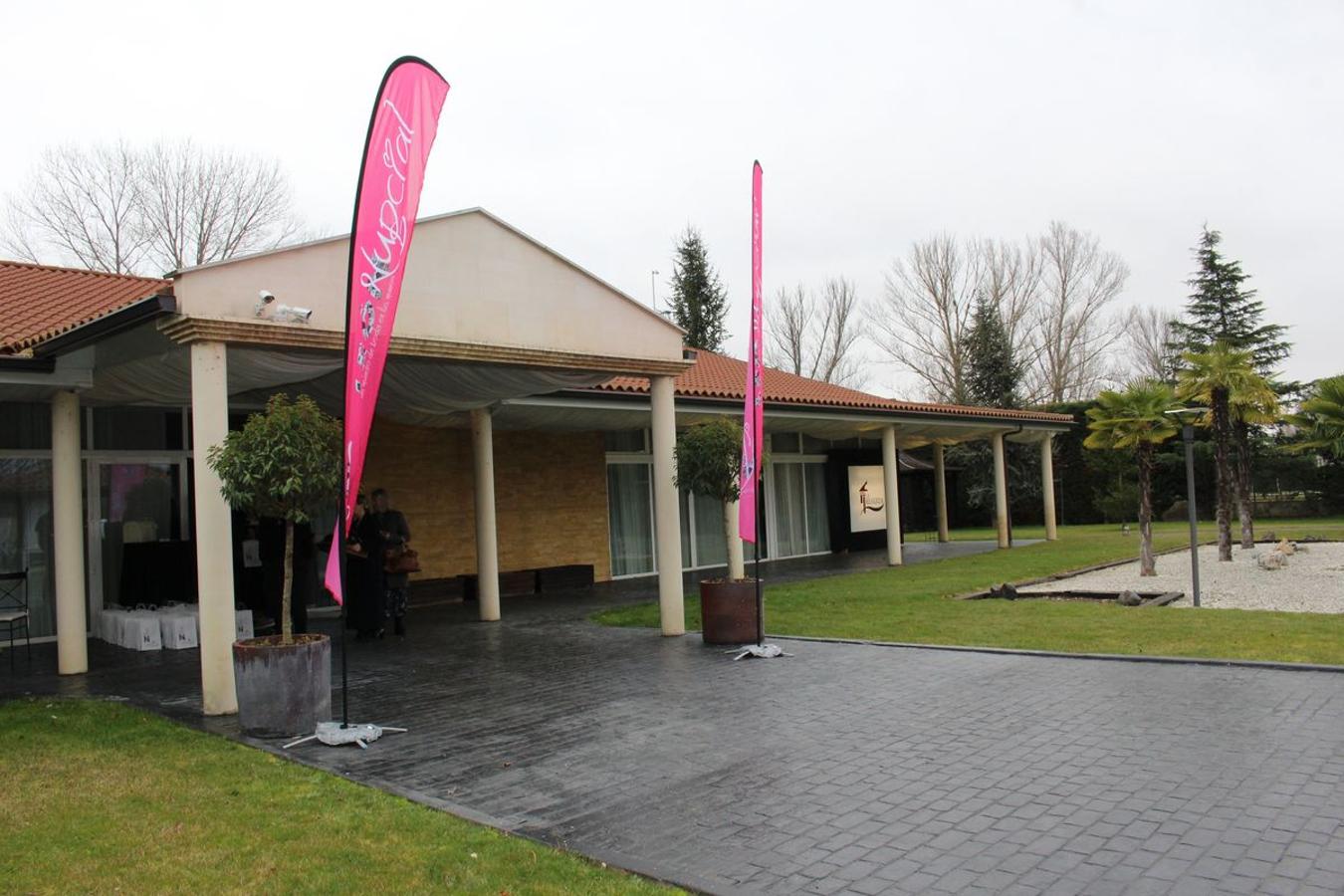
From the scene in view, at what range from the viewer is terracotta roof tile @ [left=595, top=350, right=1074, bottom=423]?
15.1 m

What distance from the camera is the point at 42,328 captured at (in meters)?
9.42

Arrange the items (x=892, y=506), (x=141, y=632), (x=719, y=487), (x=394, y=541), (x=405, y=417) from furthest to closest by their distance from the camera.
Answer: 1. (x=892, y=506)
2. (x=405, y=417)
3. (x=394, y=541)
4. (x=141, y=632)
5. (x=719, y=487)

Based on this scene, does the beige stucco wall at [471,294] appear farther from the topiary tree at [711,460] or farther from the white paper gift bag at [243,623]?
the white paper gift bag at [243,623]

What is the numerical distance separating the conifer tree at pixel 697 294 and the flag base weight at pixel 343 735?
34.7 m

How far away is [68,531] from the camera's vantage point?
927 centimetres

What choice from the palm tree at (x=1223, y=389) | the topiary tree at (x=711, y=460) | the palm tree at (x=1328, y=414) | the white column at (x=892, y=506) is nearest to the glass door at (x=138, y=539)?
the topiary tree at (x=711, y=460)

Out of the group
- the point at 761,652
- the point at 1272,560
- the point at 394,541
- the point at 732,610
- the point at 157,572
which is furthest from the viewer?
the point at 1272,560

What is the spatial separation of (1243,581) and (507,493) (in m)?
11.4

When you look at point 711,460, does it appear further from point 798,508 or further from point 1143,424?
point 798,508

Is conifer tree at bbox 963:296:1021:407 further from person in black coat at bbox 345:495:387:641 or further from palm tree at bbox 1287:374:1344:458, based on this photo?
person in black coat at bbox 345:495:387:641

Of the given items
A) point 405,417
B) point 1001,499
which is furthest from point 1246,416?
point 405,417

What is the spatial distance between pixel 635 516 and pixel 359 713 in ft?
39.2

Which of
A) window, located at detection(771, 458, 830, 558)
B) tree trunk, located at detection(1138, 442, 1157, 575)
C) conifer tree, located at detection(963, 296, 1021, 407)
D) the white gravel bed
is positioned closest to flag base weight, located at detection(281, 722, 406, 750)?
the white gravel bed

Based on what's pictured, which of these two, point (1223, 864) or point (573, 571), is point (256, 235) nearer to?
point (573, 571)
